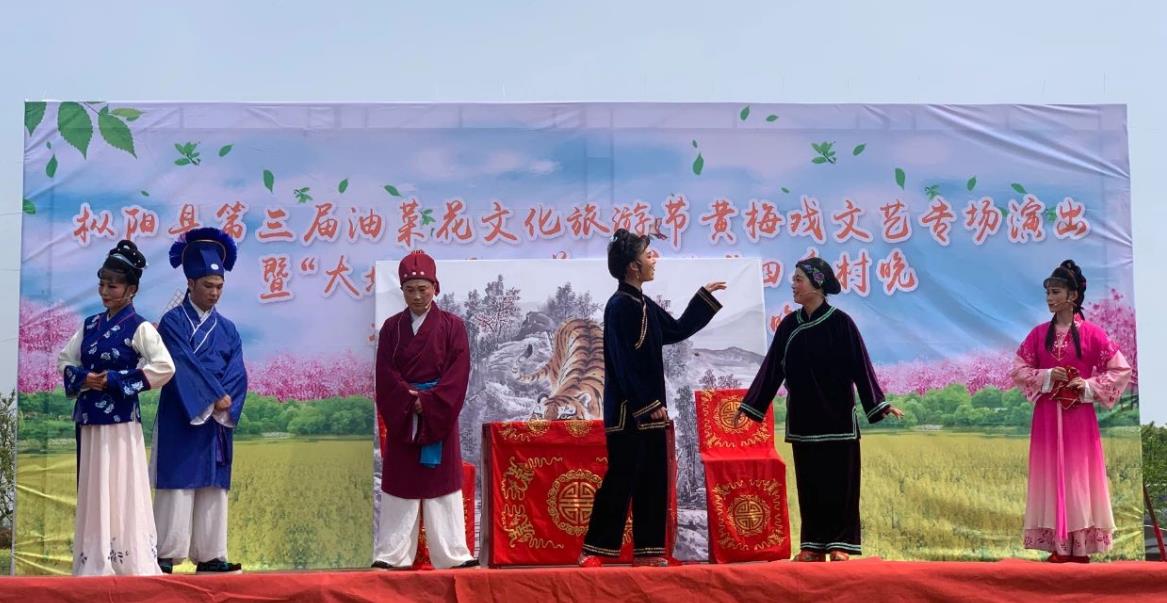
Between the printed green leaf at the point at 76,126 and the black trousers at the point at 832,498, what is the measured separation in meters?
3.82

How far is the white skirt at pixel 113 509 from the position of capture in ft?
16.6

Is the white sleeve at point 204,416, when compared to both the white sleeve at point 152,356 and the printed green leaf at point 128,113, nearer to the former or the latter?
the white sleeve at point 152,356

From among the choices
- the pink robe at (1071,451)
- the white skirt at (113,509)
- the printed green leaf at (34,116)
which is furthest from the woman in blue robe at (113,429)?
the pink robe at (1071,451)

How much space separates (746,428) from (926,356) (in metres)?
1.25

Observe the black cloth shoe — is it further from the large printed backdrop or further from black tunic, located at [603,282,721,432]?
black tunic, located at [603,282,721,432]

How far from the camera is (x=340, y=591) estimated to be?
468 cm

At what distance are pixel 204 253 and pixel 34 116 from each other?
1.72m

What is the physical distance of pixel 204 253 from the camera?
5703 mm

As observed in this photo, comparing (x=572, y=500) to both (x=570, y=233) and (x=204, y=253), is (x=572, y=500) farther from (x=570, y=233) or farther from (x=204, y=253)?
(x=204, y=253)

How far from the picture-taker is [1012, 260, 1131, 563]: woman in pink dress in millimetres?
6059

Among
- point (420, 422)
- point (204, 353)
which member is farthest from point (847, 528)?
point (204, 353)

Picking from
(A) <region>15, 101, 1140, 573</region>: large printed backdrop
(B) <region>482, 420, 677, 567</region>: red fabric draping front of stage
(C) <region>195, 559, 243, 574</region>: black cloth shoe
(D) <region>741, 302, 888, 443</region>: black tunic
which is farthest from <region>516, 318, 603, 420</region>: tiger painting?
(C) <region>195, 559, 243, 574</region>: black cloth shoe

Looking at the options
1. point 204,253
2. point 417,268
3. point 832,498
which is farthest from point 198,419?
point 832,498

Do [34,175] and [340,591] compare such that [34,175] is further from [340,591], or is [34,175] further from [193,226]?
[340,591]
